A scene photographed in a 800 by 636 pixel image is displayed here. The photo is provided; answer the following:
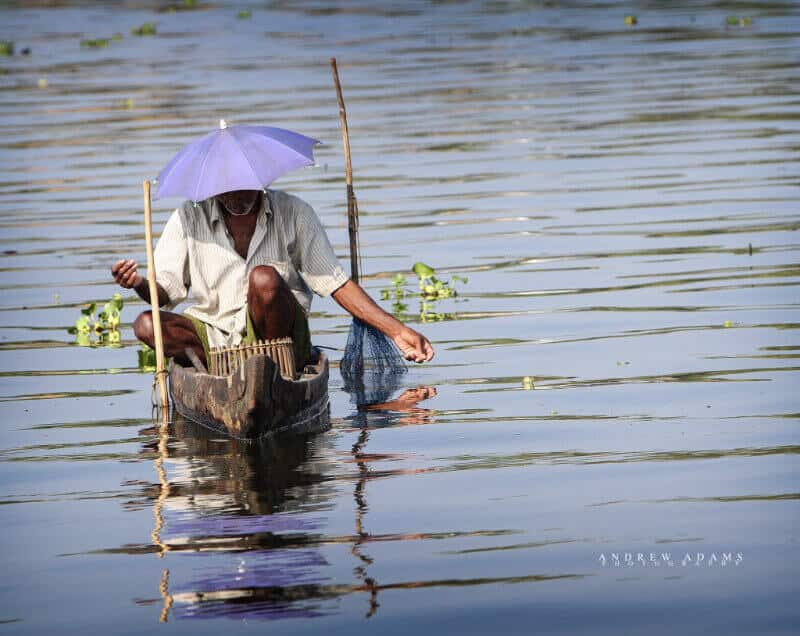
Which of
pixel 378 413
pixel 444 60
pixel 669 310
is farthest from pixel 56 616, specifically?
pixel 444 60

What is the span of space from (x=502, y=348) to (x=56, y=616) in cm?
424

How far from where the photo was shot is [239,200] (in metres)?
7.44

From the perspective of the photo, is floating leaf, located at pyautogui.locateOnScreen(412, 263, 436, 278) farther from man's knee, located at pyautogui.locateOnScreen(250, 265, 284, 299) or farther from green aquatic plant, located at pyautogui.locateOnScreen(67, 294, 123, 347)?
man's knee, located at pyautogui.locateOnScreen(250, 265, 284, 299)

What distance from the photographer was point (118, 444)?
23.9ft

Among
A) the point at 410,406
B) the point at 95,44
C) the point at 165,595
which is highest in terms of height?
the point at 95,44

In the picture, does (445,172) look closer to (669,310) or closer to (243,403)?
(669,310)

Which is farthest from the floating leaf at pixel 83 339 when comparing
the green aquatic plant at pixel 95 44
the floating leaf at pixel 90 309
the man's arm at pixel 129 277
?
the green aquatic plant at pixel 95 44

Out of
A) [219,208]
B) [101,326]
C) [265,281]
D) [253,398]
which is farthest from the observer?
Result: [101,326]

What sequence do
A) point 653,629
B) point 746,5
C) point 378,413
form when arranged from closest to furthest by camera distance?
point 653,629 → point 378,413 → point 746,5

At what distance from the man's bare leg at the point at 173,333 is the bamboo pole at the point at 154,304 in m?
0.07

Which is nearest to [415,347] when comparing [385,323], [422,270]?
[385,323]

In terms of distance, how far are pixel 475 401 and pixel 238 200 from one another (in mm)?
1453

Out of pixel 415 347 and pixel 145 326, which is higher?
pixel 145 326

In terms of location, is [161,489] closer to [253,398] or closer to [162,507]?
[162,507]
